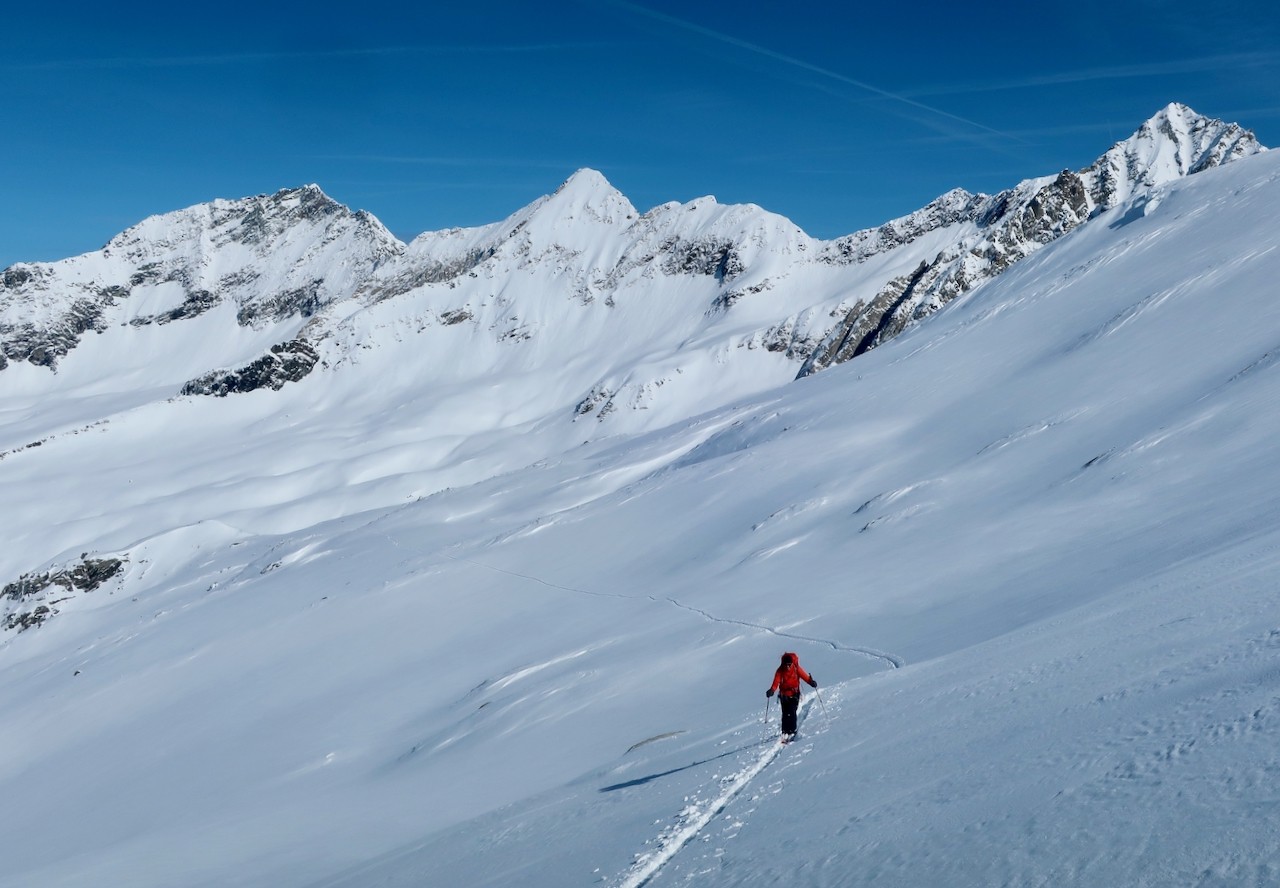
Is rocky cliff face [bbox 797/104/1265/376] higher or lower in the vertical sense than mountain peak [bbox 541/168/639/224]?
lower

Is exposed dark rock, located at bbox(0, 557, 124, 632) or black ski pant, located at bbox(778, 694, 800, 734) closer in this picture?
black ski pant, located at bbox(778, 694, 800, 734)

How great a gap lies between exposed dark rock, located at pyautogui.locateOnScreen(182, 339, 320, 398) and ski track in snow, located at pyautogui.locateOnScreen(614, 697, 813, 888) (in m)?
166

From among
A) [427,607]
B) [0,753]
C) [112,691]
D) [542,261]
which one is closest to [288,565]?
[112,691]

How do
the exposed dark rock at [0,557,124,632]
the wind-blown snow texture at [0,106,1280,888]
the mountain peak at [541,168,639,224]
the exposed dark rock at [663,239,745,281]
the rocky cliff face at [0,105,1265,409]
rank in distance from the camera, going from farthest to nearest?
the mountain peak at [541,168,639,224] < the exposed dark rock at [663,239,745,281] < the rocky cliff face at [0,105,1265,409] < the exposed dark rock at [0,557,124,632] < the wind-blown snow texture at [0,106,1280,888]

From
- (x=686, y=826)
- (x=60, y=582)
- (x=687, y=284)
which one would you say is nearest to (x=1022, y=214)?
(x=687, y=284)

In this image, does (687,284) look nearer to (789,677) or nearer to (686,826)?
(789,677)

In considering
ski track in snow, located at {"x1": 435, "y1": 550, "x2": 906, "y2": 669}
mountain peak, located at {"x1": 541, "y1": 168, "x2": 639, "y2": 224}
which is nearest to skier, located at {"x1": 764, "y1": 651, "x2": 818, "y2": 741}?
ski track in snow, located at {"x1": 435, "y1": 550, "x2": 906, "y2": 669}

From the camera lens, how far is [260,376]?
16512 centimetres

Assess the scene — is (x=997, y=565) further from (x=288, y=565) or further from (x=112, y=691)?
(x=288, y=565)

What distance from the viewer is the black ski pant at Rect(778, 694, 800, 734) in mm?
12273

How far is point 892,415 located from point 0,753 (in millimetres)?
38565

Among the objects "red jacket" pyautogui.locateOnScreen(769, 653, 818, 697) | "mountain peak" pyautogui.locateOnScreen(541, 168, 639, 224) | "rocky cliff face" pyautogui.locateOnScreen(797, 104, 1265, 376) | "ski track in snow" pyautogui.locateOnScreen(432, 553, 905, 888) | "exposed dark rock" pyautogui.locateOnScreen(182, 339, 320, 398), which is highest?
"mountain peak" pyautogui.locateOnScreen(541, 168, 639, 224)

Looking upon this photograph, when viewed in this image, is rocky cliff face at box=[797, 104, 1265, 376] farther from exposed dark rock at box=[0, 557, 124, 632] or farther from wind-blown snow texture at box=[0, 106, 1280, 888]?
exposed dark rock at box=[0, 557, 124, 632]

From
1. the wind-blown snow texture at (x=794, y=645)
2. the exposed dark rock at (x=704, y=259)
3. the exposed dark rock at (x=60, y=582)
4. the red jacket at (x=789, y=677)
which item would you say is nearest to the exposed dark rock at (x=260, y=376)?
the exposed dark rock at (x=704, y=259)
